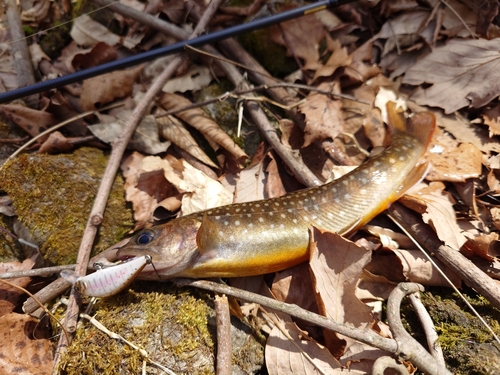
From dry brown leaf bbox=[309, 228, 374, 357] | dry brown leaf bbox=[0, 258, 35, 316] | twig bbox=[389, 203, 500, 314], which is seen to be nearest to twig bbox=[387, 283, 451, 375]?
dry brown leaf bbox=[309, 228, 374, 357]

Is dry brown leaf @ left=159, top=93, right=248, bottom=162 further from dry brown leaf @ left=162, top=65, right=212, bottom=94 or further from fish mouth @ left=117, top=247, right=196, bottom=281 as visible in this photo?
fish mouth @ left=117, top=247, right=196, bottom=281

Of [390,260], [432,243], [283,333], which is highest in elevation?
[432,243]

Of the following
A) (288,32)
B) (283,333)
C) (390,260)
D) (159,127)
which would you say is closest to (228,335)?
(283,333)

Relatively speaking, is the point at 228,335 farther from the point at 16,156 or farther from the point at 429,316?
the point at 16,156

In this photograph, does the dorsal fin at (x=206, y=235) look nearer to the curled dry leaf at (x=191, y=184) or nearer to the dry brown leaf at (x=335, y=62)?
the curled dry leaf at (x=191, y=184)

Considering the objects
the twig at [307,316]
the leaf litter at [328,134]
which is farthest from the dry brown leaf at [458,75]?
the twig at [307,316]

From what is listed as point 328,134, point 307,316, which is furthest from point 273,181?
point 307,316

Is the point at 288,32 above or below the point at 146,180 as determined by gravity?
above
